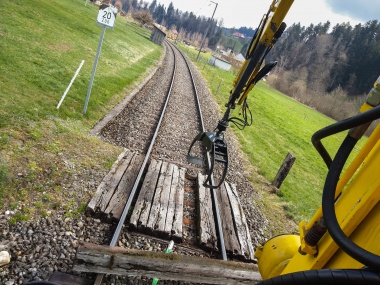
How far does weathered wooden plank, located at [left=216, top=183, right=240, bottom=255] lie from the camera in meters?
5.07

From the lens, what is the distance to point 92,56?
15.9 m

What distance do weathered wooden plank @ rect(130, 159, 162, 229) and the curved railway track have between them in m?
0.14

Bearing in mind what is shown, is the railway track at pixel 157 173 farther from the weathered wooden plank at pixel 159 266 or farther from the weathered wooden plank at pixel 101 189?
the weathered wooden plank at pixel 159 266


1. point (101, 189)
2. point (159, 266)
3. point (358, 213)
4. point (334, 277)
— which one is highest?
point (358, 213)

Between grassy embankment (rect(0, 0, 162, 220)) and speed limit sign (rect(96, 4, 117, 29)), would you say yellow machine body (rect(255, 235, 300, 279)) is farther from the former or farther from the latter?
speed limit sign (rect(96, 4, 117, 29))

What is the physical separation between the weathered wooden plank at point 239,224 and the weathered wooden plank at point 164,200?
1.41m

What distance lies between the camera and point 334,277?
136cm

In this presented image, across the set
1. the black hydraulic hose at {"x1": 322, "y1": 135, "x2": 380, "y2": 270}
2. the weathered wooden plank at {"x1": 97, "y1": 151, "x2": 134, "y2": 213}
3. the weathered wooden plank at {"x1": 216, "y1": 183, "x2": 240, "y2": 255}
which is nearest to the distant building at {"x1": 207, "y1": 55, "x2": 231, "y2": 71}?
the weathered wooden plank at {"x1": 97, "y1": 151, "x2": 134, "y2": 213}

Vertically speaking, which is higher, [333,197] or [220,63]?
[333,197]

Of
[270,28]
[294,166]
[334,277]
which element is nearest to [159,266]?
[334,277]

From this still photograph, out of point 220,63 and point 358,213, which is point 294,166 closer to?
point 358,213

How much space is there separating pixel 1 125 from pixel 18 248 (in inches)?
129

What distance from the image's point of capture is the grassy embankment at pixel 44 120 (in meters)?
4.78

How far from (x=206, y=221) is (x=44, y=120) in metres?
4.54
